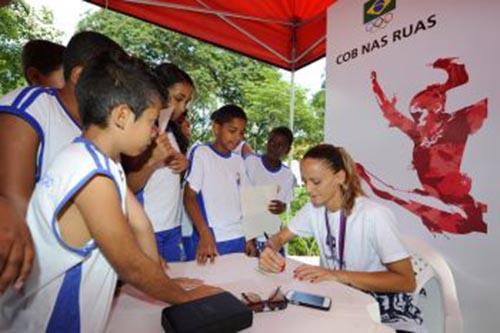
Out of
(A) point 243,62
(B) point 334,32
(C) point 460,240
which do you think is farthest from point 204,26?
(A) point 243,62

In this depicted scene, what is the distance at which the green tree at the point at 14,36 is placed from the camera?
10.1 meters

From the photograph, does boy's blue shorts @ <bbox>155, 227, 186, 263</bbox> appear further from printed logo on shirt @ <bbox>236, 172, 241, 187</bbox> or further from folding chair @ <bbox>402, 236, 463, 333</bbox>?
folding chair @ <bbox>402, 236, 463, 333</bbox>

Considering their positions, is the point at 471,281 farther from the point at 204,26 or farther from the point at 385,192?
the point at 204,26

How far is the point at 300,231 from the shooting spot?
2053 mm

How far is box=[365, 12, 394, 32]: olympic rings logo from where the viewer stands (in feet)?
9.98

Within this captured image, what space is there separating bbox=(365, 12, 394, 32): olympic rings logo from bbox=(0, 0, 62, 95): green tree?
9411 millimetres

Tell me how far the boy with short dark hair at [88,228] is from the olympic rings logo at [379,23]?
2.61 metres

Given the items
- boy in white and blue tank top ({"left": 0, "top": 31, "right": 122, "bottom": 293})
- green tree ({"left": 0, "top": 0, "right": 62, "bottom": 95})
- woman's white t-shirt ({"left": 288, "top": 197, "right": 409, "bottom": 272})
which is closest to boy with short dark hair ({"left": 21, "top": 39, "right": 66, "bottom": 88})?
boy in white and blue tank top ({"left": 0, "top": 31, "right": 122, "bottom": 293})

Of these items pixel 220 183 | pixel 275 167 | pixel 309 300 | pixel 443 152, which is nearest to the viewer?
pixel 309 300

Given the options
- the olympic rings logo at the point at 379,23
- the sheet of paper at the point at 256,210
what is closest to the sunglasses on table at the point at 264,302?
the sheet of paper at the point at 256,210

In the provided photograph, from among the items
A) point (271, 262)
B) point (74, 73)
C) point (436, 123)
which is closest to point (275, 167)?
point (436, 123)

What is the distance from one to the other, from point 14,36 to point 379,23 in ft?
34.4

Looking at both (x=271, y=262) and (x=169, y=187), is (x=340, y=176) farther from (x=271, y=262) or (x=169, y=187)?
(x=169, y=187)

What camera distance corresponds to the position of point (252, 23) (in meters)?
4.48
